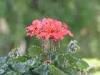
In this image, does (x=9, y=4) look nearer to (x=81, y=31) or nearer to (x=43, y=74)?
(x=81, y=31)

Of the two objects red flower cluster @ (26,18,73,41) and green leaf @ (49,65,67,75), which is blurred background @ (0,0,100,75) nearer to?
red flower cluster @ (26,18,73,41)

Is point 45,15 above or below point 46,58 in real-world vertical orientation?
above

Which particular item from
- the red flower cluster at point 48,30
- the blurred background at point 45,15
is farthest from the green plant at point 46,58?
the blurred background at point 45,15

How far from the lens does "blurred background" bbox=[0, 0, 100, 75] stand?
684cm

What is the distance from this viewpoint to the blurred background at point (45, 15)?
6.84m

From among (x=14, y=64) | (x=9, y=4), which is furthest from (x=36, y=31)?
(x=9, y=4)

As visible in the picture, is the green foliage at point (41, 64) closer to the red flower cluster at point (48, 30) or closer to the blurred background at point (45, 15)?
the red flower cluster at point (48, 30)

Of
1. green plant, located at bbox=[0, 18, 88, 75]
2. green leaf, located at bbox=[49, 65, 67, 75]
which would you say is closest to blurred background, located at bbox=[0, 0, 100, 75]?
green plant, located at bbox=[0, 18, 88, 75]

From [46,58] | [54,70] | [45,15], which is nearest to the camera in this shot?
A: [54,70]

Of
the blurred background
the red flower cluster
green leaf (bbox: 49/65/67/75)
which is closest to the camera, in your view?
green leaf (bbox: 49/65/67/75)

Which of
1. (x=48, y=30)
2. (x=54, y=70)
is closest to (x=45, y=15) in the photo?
(x=48, y=30)

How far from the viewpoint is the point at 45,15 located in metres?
6.91

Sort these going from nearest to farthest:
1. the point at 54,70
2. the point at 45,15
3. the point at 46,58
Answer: the point at 54,70 → the point at 46,58 → the point at 45,15

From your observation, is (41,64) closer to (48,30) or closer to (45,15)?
(48,30)
